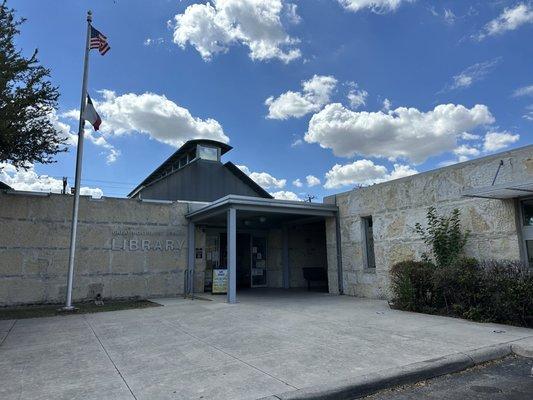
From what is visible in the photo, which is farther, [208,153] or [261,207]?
→ [208,153]

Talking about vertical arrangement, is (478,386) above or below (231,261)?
below

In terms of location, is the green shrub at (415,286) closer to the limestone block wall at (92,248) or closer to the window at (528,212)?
the window at (528,212)

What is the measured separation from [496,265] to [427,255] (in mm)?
2423

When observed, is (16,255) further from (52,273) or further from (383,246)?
(383,246)

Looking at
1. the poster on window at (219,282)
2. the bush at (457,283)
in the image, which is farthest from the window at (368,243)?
the poster on window at (219,282)

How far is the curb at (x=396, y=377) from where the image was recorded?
3.97 meters

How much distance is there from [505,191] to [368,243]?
5.29 m

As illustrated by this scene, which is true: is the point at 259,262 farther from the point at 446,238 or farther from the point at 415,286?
the point at 446,238

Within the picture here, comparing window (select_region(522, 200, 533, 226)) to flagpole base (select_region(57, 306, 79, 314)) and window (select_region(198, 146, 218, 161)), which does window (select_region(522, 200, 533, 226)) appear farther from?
window (select_region(198, 146, 218, 161))

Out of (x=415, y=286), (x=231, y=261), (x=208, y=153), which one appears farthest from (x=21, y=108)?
(x=208, y=153)

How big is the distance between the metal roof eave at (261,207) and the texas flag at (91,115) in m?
4.21

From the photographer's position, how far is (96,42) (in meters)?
11.9

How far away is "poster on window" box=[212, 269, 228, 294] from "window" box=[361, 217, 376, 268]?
16.6ft

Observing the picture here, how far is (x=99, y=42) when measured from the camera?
11.9 m
